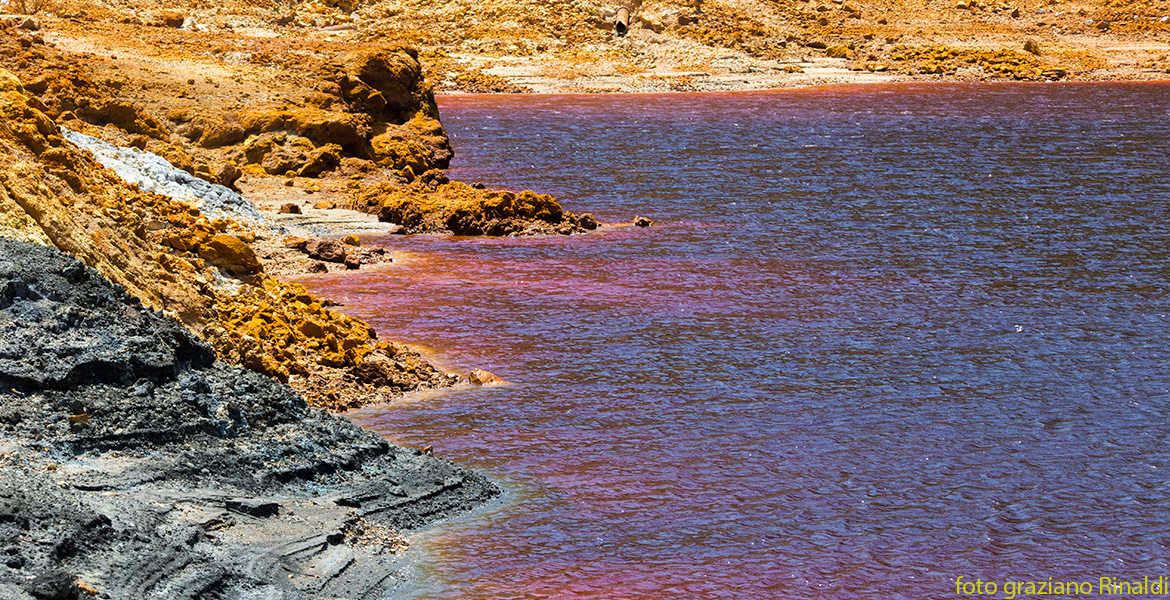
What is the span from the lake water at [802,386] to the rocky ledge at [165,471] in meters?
0.86

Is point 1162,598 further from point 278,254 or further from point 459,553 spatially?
point 278,254

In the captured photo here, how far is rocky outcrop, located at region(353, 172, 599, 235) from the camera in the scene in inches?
1178

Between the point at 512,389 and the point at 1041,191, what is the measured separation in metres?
22.0

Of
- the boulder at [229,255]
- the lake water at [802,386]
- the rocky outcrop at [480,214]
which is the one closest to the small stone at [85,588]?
the lake water at [802,386]

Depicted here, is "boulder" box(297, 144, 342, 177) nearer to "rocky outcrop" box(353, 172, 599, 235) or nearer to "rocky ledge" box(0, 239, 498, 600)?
"rocky outcrop" box(353, 172, 599, 235)

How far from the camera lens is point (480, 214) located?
3025 cm

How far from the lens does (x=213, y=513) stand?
1138 centimetres

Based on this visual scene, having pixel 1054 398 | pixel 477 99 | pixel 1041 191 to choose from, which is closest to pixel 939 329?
pixel 1054 398

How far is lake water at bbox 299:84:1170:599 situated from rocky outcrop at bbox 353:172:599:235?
834mm

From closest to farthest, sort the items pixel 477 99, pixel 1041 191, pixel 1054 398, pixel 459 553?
pixel 459 553 < pixel 1054 398 < pixel 1041 191 < pixel 477 99

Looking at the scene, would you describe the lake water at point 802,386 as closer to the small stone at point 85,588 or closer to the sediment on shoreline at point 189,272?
the sediment on shoreline at point 189,272

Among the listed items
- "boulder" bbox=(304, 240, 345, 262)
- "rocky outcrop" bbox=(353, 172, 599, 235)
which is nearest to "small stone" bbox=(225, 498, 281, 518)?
"boulder" bbox=(304, 240, 345, 262)

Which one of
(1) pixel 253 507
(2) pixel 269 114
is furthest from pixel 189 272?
(2) pixel 269 114

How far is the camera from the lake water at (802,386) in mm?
12688
